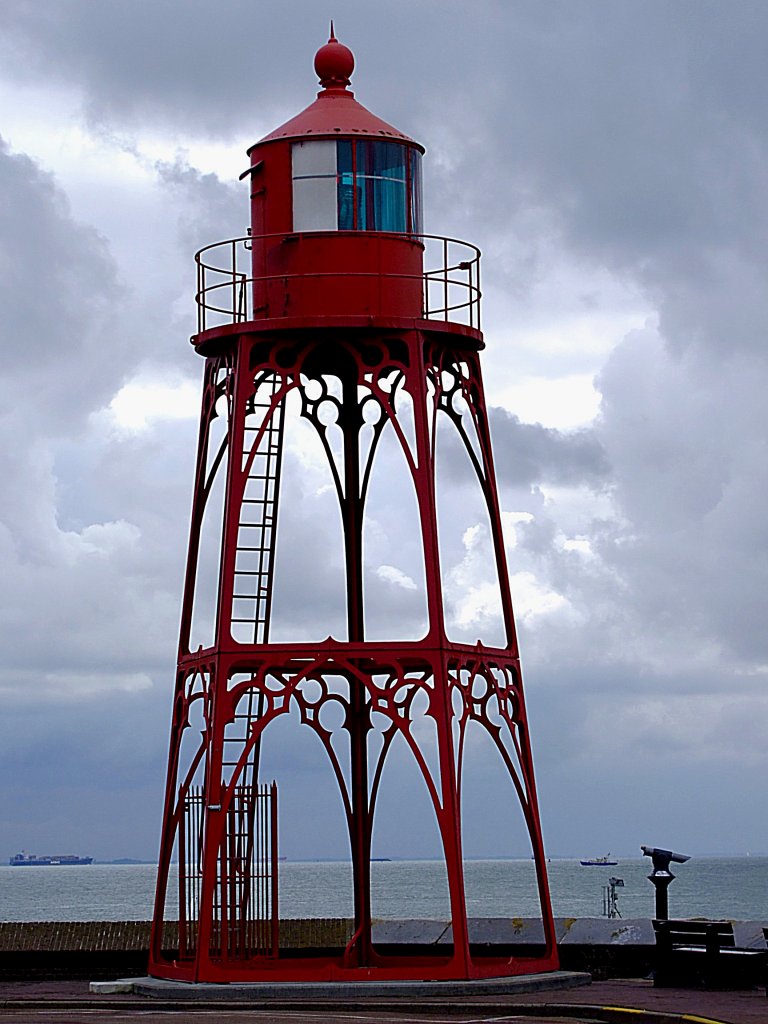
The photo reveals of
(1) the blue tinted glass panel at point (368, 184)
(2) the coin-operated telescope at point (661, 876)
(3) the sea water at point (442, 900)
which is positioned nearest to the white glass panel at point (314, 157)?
(1) the blue tinted glass panel at point (368, 184)

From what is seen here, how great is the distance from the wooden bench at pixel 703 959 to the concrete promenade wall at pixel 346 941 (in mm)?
2548

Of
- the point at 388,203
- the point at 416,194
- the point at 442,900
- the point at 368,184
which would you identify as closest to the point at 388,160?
the point at 368,184

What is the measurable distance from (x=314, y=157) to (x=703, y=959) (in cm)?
1183

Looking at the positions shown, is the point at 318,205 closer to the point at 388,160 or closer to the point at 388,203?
the point at 388,203

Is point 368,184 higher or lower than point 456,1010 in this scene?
higher

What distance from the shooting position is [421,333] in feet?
87.7

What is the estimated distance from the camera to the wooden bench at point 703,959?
2525cm

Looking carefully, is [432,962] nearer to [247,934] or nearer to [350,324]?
[247,934]

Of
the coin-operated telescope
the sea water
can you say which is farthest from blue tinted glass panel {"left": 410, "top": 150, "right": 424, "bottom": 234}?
the sea water

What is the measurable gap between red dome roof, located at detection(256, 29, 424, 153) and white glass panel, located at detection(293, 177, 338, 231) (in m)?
0.64

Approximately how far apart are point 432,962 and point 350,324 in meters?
8.79

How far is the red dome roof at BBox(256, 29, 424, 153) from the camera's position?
2739 centimetres

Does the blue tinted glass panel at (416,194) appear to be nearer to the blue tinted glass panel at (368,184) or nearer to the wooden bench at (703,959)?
the blue tinted glass panel at (368,184)

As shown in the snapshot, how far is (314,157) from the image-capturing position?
27344mm
